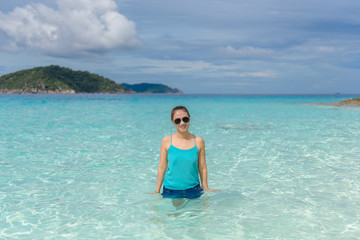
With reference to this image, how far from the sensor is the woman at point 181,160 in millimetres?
5105

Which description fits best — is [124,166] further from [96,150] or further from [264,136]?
[264,136]

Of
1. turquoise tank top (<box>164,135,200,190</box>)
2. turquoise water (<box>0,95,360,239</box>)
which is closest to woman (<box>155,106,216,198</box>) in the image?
turquoise tank top (<box>164,135,200,190</box>)

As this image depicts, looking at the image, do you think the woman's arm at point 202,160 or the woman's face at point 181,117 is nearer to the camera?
the woman's face at point 181,117

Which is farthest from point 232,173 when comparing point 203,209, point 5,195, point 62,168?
point 5,195

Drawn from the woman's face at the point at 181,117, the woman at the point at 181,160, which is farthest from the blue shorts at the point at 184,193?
the woman's face at the point at 181,117

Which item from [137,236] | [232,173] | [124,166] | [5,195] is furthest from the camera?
[124,166]

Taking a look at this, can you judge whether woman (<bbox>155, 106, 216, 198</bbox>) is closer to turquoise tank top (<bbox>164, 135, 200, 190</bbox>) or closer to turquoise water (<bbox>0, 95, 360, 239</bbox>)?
turquoise tank top (<bbox>164, 135, 200, 190</bbox>)

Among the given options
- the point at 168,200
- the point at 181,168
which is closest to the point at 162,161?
the point at 181,168

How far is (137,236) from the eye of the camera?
5.08 metres

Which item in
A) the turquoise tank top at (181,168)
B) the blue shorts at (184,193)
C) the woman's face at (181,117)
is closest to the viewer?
the woman's face at (181,117)

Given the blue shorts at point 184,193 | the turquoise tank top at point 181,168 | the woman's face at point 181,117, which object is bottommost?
the blue shorts at point 184,193

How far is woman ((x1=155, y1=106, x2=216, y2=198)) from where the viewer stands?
5.11m

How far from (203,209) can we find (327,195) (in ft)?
10.8

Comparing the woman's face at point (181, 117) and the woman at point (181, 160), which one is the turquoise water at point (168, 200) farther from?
the woman's face at point (181, 117)
